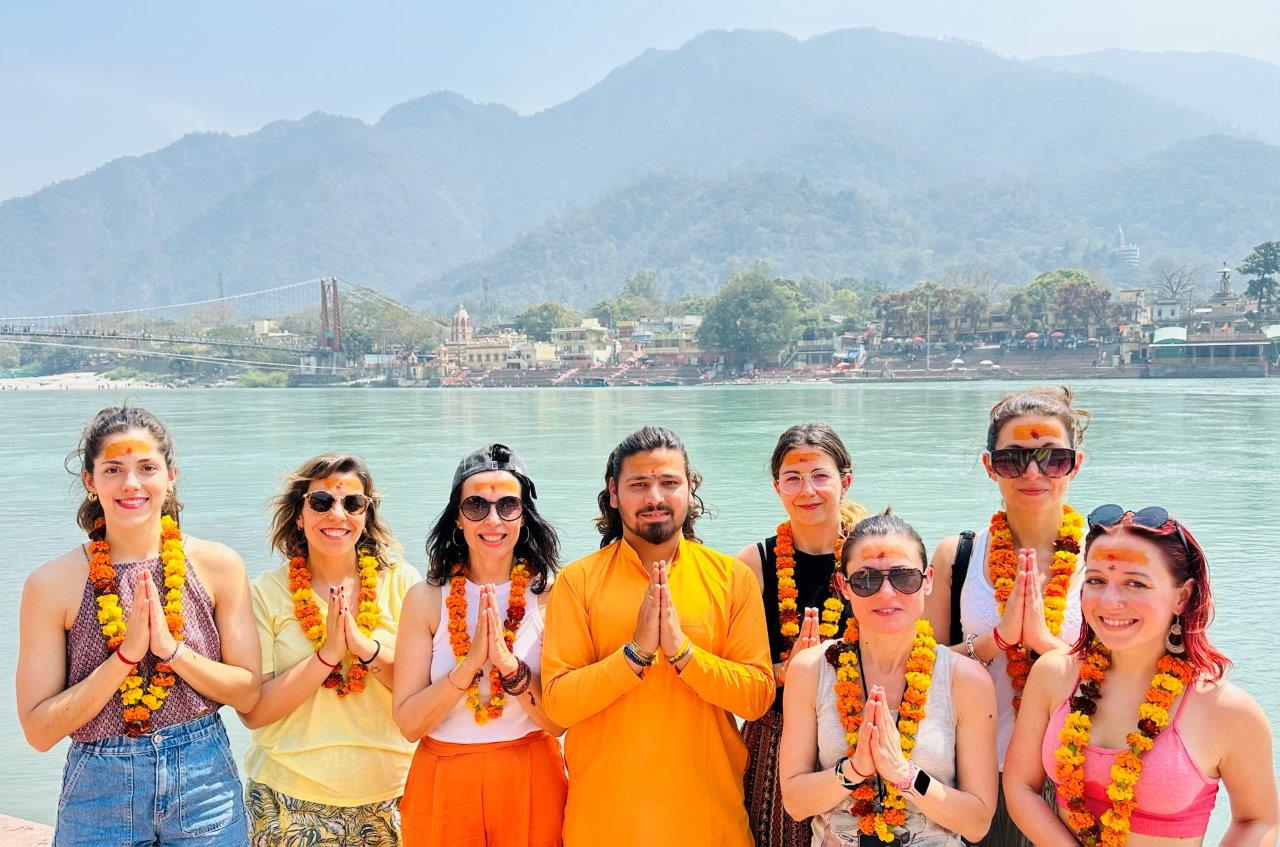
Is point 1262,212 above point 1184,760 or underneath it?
above

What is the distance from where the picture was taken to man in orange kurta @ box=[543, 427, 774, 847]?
2.54m

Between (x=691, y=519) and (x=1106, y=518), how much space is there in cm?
118

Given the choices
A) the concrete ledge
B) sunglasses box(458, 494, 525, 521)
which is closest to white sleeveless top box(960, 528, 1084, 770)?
sunglasses box(458, 494, 525, 521)

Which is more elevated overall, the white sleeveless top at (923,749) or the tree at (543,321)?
the tree at (543,321)

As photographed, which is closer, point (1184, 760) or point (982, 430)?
point (1184, 760)

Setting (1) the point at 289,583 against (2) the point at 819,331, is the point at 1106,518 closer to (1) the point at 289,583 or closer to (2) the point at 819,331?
(1) the point at 289,583

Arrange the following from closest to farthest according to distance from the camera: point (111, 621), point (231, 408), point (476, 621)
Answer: point (111, 621), point (476, 621), point (231, 408)

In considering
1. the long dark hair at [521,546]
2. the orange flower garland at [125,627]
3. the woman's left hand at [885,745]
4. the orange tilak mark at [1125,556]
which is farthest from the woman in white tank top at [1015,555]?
the orange flower garland at [125,627]

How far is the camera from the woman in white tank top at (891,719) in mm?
2367

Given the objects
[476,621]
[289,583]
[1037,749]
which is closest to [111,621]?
[289,583]

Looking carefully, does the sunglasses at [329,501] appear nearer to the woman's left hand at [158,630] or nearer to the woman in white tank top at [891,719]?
the woman's left hand at [158,630]

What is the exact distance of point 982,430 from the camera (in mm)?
34281

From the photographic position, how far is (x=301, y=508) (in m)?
3.19

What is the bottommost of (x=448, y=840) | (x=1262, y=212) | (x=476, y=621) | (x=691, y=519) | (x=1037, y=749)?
(x=448, y=840)
